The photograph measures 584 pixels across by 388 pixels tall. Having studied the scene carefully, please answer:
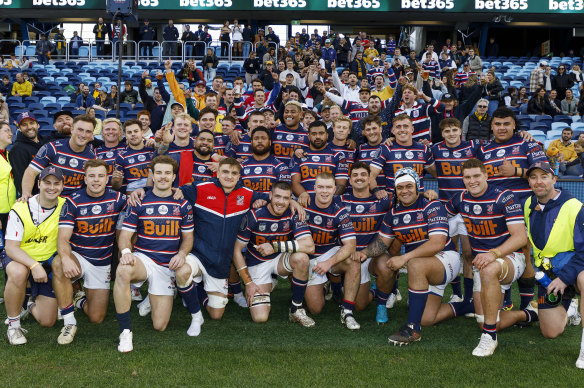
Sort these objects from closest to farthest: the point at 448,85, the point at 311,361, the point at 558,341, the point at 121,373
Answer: the point at 121,373 → the point at 311,361 → the point at 558,341 → the point at 448,85

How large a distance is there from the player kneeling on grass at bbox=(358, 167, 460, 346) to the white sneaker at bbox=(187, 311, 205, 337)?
1733mm

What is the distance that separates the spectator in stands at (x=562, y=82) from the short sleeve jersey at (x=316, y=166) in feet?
39.1

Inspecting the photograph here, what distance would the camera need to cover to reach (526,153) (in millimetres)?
→ 6367

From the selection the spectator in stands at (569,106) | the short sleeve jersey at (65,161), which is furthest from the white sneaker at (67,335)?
the spectator in stands at (569,106)

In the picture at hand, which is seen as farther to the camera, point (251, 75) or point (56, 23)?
point (56, 23)

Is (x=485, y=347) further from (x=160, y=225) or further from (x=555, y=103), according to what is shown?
(x=555, y=103)

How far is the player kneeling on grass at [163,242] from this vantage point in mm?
5488

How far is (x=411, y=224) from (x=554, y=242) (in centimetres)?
134

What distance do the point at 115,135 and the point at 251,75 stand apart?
9381 millimetres

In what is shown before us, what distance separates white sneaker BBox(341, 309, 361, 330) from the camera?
5690mm

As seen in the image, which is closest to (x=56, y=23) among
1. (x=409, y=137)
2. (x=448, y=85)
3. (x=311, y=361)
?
(x=448, y=85)

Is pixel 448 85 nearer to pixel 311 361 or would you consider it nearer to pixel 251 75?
pixel 251 75

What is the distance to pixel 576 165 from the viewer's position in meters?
10.2

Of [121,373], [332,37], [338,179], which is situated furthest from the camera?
[332,37]
